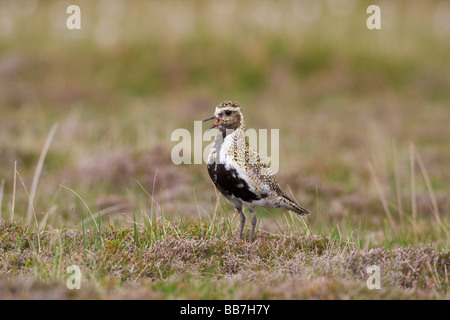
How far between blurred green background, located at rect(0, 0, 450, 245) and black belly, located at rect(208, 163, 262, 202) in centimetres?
343

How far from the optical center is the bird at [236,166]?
5688 millimetres

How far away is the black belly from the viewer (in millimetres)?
5680

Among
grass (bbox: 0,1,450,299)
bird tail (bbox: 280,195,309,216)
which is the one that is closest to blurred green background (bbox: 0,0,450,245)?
grass (bbox: 0,1,450,299)

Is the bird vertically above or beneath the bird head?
beneath

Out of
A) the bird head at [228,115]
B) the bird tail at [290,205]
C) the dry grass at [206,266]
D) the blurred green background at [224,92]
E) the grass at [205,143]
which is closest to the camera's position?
the dry grass at [206,266]

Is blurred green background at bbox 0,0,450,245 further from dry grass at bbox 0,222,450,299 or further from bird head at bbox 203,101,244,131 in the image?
bird head at bbox 203,101,244,131

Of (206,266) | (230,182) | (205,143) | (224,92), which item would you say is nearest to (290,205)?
(230,182)

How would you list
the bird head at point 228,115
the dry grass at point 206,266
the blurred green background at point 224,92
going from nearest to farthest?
1. the dry grass at point 206,266
2. the bird head at point 228,115
3. the blurred green background at point 224,92

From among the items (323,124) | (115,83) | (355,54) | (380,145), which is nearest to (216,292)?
(380,145)

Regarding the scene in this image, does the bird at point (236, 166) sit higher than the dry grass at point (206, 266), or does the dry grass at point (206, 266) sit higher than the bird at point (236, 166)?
the bird at point (236, 166)

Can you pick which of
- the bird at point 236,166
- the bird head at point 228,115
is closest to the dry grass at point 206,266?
the bird at point 236,166

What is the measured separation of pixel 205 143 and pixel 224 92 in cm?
591

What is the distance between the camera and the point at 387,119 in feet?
55.3

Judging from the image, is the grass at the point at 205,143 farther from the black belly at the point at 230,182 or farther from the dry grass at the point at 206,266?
the black belly at the point at 230,182
